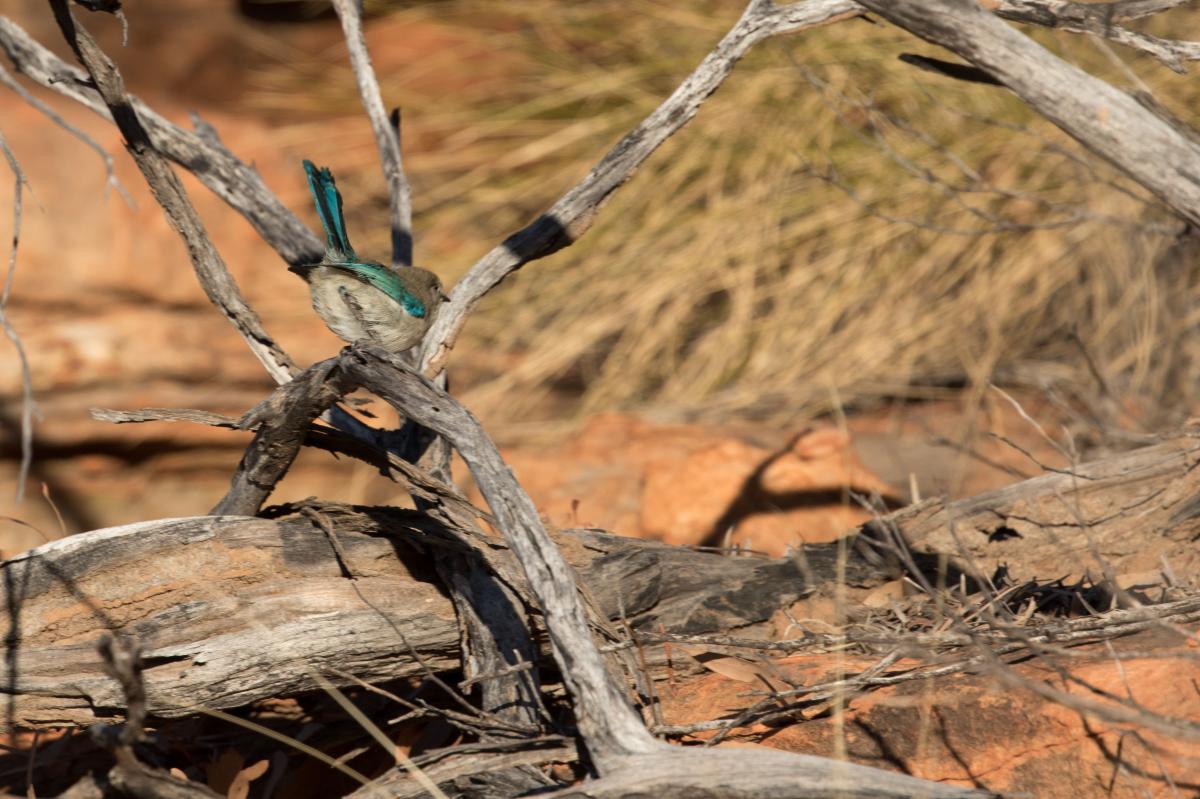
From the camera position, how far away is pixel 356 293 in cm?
272

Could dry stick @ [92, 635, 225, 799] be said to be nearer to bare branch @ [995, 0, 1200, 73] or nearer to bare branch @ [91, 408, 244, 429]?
bare branch @ [91, 408, 244, 429]

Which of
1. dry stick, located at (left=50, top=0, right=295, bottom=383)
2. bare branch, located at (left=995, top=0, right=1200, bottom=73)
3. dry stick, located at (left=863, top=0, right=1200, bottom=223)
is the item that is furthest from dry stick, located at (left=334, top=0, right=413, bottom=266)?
bare branch, located at (left=995, top=0, right=1200, bottom=73)

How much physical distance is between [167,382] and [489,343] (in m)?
1.65

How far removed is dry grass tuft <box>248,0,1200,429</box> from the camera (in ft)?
17.3

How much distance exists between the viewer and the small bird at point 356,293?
2701 millimetres

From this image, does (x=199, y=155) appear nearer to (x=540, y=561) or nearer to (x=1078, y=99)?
(x=540, y=561)

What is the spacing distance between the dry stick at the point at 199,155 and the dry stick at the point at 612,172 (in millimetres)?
548

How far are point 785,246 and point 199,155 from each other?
324 cm

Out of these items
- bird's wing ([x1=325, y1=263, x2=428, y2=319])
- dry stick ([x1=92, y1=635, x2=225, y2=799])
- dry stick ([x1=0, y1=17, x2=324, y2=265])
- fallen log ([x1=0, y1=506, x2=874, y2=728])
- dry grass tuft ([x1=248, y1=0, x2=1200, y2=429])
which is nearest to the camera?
dry stick ([x1=92, y1=635, x2=225, y2=799])

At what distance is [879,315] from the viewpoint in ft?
17.9

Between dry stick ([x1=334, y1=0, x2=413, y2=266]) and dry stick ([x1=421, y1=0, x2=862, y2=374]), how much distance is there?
51cm

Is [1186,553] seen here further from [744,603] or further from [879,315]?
[879,315]

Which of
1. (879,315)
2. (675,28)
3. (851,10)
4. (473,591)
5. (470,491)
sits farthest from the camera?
(675,28)

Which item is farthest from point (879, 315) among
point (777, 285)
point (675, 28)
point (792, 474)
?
point (675, 28)
